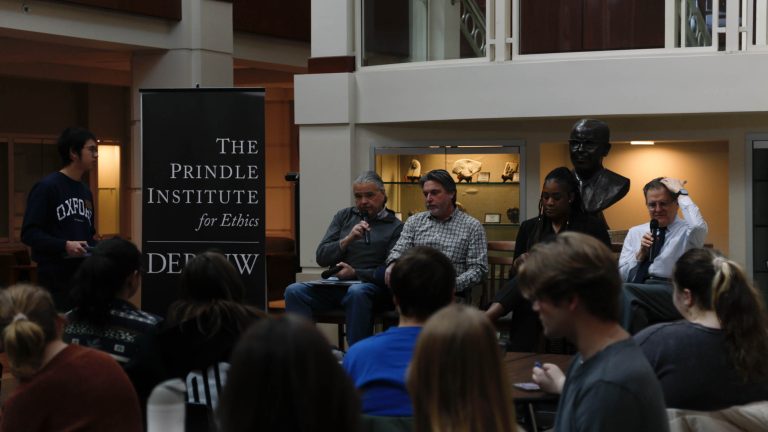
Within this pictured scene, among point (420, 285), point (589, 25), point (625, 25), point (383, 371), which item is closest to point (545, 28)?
point (589, 25)

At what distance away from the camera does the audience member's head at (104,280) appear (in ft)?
12.6

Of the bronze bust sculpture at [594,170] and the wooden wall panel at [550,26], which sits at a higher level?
the wooden wall panel at [550,26]

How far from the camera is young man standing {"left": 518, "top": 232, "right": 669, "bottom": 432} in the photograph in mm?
2281

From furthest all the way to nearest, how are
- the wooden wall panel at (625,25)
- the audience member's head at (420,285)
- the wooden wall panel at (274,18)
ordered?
the wooden wall panel at (274,18), the wooden wall panel at (625,25), the audience member's head at (420,285)

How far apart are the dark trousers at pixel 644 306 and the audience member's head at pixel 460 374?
3.22 metres

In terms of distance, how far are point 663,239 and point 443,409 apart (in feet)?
12.6

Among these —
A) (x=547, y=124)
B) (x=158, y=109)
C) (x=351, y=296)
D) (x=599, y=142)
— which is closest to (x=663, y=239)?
(x=599, y=142)

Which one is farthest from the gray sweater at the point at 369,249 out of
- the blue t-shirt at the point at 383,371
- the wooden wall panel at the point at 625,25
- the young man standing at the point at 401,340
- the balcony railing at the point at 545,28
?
the blue t-shirt at the point at 383,371

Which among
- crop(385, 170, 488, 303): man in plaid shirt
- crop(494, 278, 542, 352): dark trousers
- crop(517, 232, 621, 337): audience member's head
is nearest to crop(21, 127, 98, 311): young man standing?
crop(385, 170, 488, 303): man in plaid shirt

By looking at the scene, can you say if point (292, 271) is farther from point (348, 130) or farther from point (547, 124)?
point (547, 124)

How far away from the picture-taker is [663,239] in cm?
575

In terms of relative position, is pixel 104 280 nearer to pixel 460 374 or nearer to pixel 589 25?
pixel 460 374

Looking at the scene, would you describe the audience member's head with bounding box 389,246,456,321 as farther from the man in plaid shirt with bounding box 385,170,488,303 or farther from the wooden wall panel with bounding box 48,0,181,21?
the wooden wall panel with bounding box 48,0,181,21

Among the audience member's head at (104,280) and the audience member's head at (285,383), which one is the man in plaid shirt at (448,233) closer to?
the audience member's head at (104,280)
